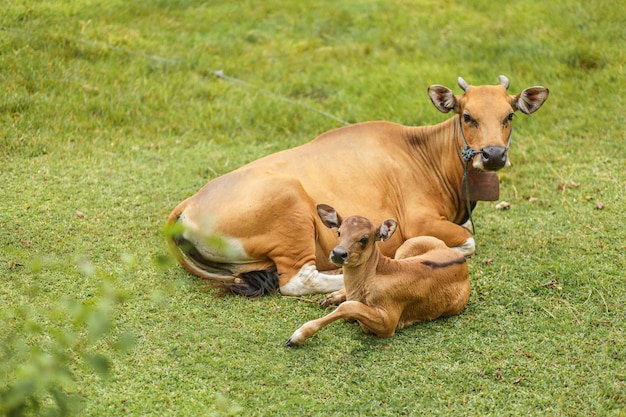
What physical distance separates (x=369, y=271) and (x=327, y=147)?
5.92 ft

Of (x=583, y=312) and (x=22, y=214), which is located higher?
(x=583, y=312)

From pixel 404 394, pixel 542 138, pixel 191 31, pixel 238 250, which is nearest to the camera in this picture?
pixel 404 394

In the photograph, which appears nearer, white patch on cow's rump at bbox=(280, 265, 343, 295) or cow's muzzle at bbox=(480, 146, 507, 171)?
white patch on cow's rump at bbox=(280, 265, 343, 295)

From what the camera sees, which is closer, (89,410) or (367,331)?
(89,410)

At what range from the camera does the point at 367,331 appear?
5.78 meters

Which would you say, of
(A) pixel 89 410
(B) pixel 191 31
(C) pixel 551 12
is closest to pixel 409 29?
(C) pixel 551 12

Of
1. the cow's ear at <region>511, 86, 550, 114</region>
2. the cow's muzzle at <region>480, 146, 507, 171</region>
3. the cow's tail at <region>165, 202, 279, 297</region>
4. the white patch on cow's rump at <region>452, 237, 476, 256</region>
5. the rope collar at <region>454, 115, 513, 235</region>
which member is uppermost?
the cow's ear at <region>511, 86, 550, 114</region>

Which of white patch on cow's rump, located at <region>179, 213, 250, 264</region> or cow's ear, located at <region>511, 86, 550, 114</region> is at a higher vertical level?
cow's ear, located at <region>511, 86, 550, 114</region>

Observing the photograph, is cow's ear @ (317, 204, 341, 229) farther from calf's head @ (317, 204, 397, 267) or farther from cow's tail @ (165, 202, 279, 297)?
cow's tail @ (165, 202, 279, 297)

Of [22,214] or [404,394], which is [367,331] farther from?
[22,214]

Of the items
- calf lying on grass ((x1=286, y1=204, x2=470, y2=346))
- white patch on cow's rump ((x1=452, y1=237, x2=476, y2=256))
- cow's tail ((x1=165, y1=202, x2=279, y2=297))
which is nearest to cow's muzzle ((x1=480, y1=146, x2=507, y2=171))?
white patch on cow's rump ((x1=452, y1=237, x2=476, y2=256))

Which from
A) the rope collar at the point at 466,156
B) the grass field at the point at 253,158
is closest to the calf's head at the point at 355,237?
the grass field at the point at 253,158

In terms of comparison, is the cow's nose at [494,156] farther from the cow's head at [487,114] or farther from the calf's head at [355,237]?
the calf's head at [355,237]

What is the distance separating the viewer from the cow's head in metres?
6.70
